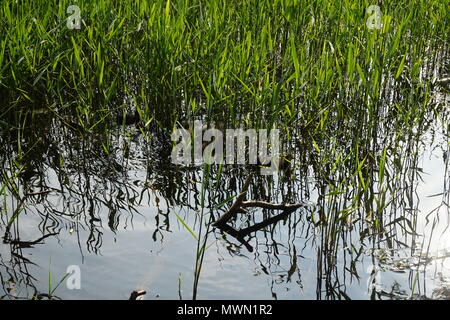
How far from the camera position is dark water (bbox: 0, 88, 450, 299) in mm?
2434

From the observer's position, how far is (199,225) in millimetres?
2852

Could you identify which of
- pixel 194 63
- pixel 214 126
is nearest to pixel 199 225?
pixel 214 126

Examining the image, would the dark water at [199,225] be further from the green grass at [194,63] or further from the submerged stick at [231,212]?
the green grass at [194,63]

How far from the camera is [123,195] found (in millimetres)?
3176

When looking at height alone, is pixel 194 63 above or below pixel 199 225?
above

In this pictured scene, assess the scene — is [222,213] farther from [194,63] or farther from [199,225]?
[194,63]

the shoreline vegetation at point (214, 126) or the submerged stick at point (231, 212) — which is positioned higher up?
the shoreline vegetation at point (214, 126)

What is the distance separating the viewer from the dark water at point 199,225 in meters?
2.43

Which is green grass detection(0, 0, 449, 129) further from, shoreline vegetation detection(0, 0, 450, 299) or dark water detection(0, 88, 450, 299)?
dark water detection(0, 88, 450, 299)

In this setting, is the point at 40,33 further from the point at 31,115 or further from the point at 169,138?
the point at 169,138

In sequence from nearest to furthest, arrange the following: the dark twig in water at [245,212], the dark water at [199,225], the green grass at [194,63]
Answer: the dark water at [199,225] → the dark twig in water at [245,212] → the green grass at [194,63]

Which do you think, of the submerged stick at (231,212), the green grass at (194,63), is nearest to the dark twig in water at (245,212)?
the submerged stick at (231,212)

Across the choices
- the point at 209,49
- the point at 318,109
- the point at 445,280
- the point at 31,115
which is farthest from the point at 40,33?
the point at 445,280

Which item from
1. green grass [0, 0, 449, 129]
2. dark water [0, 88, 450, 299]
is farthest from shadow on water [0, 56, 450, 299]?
green grass [0, 0, 449, 129]
